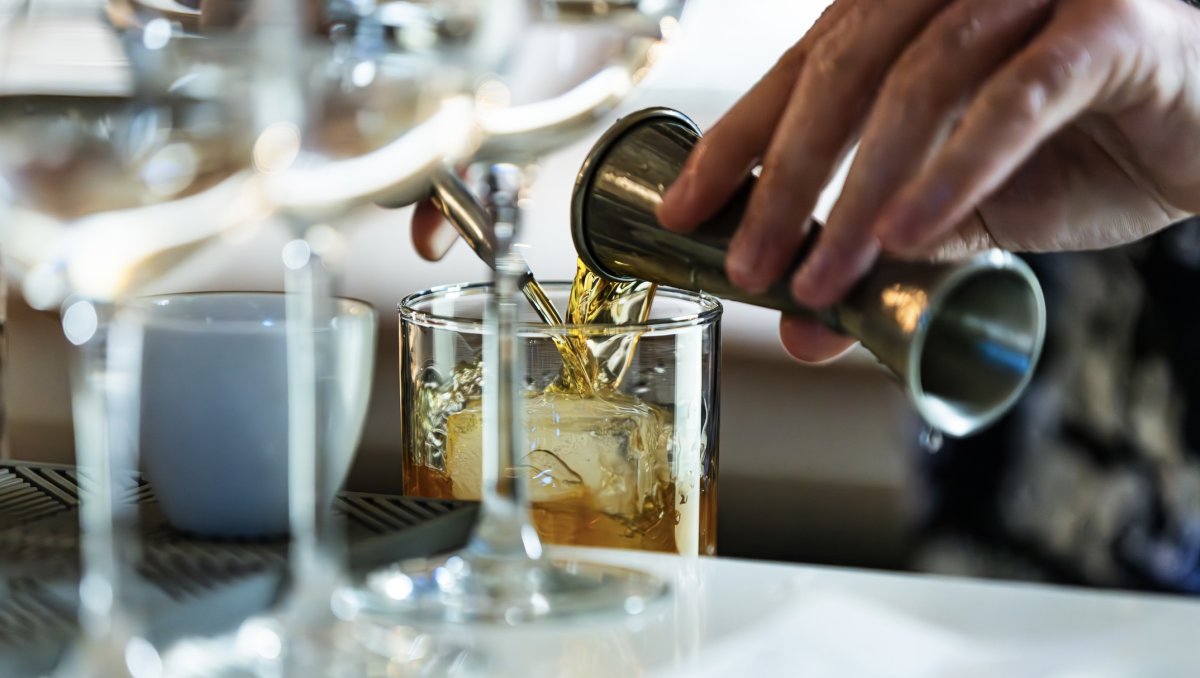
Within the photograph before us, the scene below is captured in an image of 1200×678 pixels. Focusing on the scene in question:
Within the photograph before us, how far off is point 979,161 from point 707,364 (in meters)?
0.15

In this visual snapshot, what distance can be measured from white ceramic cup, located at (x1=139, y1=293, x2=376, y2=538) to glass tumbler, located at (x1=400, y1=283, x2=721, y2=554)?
0.32 feet

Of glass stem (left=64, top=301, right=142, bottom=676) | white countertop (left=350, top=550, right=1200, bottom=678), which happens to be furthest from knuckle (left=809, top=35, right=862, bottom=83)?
glass stem (left=64, top=301, right=142, bottom=676)

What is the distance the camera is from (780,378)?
5.99 feet

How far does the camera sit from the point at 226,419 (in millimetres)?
445

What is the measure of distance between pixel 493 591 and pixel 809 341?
208 mm

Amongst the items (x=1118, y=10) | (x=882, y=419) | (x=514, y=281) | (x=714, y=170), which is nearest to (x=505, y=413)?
(x=514, y=281)

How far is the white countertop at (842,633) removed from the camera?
38cm

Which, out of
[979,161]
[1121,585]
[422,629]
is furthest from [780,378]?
[422,629]

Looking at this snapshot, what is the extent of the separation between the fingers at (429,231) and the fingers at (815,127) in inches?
7.0

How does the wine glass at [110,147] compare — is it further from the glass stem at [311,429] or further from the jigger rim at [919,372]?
the jigger rim at [919,372]

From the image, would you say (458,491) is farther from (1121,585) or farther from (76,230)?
(1121,585)

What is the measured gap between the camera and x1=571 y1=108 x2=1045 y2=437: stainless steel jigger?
1.31 ft

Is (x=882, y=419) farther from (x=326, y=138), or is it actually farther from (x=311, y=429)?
(x=326, y=138)

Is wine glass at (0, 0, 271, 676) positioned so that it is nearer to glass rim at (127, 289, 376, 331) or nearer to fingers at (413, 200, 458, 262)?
glass rim at (127, 289, 376, 331)
